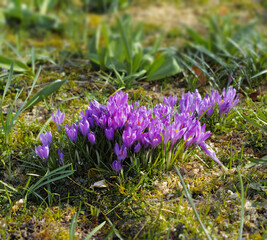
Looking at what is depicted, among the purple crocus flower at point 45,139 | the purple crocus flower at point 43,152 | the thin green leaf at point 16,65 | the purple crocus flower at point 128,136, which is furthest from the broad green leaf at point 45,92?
the purple crocus flower at point 128,136

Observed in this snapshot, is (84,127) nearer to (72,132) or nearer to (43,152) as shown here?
(72,132)

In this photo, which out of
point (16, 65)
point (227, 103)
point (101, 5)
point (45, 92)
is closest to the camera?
point (227, 103)

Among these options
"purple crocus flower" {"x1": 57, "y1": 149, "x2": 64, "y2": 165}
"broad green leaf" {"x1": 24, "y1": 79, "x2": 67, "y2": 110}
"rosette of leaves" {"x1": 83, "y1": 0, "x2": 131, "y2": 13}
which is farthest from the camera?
"rosette of leaves" {"x1": 83, "y1": 0, "x2": 131, "y2": 13}

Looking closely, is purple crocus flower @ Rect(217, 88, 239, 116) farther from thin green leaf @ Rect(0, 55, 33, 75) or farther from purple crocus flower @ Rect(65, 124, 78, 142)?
thin green leaf @ Rect(0, 55, 33, 75)

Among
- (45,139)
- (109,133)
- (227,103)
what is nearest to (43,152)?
(45,139)

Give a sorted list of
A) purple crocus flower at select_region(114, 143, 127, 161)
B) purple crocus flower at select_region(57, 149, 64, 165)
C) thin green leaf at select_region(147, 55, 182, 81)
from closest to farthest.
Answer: purple crocus flower at select_region(114, 143, 127, 161) < purple crocus flower at select_region(57, 149, 64, 165) < thin green leaf at select_region(147, 55, 182, 81)

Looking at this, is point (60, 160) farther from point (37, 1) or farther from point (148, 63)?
point (37, 1)

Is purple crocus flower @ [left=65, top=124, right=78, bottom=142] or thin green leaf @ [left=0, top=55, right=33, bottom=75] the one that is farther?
thin green leaf @ [left=0, top=55, right=33, bottom=75]

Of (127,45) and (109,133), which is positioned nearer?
(109,133)

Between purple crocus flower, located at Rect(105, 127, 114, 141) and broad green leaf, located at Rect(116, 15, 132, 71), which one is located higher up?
broad green leaf, located at Rect(116, 15, 132, 71)

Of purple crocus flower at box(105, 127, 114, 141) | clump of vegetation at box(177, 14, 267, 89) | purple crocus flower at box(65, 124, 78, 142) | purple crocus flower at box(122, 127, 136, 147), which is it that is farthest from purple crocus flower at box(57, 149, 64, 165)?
clump of vegetation at box(177, 14, 267, 89)

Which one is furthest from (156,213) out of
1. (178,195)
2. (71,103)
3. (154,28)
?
(154,28)
